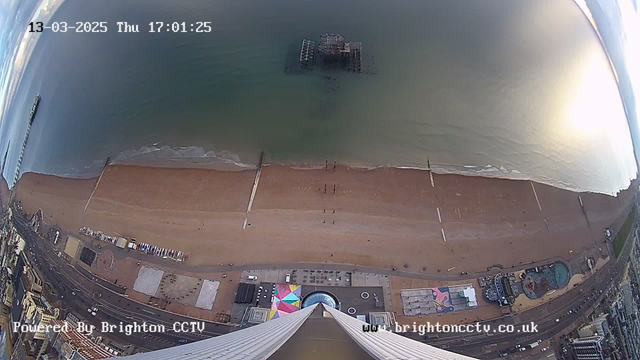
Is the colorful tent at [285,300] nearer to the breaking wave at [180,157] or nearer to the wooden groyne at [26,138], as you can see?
the breaking wave at [180,157]

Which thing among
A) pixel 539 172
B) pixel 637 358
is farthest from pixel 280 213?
pixel 637 358

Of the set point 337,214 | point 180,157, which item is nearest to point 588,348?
point 337,214

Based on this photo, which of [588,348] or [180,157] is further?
[180,157]

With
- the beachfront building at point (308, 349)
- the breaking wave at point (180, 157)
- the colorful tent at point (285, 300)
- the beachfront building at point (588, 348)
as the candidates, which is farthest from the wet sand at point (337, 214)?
the beachfront building at point (308, 349)

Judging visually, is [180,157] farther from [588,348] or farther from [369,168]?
[588,348]

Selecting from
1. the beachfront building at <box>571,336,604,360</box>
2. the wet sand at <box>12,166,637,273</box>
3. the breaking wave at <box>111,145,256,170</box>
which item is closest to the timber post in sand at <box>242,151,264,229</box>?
the wet sand at <box>12,166,637,273</box>

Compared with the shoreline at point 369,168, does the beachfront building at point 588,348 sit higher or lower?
lower

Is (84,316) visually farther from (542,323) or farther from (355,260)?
(542,323)
